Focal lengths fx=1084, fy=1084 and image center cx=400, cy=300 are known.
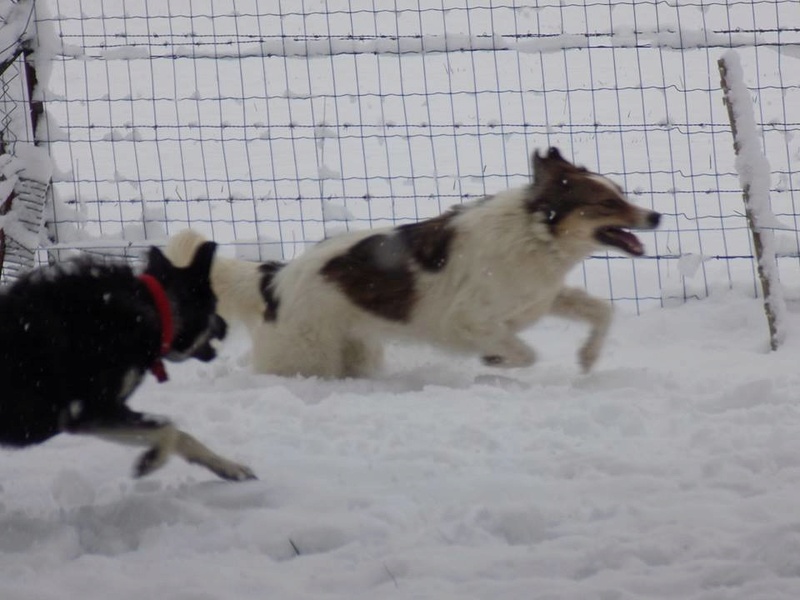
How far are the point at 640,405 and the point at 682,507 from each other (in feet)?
4.61

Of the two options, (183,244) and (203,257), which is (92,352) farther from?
(183,244)

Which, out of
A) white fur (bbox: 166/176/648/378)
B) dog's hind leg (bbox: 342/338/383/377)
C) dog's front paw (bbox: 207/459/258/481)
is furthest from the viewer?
dog's hind leg (bbox: 342/338/383/377)

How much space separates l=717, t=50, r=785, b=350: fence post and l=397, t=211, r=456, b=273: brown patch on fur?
188 cm

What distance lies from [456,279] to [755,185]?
2.00m

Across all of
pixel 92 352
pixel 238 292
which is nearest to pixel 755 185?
pixel 238 292

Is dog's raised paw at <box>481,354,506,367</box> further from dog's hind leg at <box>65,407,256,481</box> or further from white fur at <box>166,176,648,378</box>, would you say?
dog's hind leg at <box>65,407,256,481</box>

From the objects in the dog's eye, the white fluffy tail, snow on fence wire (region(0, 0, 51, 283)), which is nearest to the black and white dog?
the white fluffy tail

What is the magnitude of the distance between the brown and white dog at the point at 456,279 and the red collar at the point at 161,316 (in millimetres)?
2158

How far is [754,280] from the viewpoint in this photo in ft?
25.3

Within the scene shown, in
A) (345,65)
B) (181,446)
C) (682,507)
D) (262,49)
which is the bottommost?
(682,507)

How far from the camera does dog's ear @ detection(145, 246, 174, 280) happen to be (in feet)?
13.1

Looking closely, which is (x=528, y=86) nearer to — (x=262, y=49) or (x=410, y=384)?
(x=262, y=49)

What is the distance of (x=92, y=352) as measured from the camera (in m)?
3.66

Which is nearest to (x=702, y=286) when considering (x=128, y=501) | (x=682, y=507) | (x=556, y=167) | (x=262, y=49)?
(x=556, y=167)
